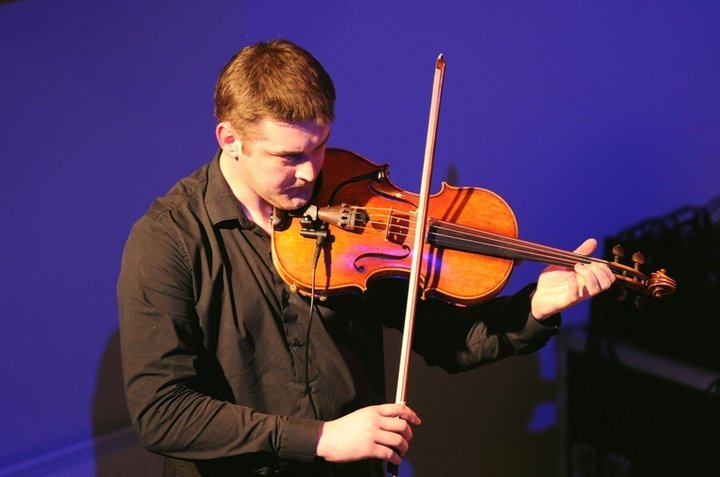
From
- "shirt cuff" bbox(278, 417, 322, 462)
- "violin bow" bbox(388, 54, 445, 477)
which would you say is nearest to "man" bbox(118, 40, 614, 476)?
"shirt cuff" bbox(278, 417, 322, 462)

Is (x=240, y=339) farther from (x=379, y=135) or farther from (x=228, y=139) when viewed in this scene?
(x=379, y=135)

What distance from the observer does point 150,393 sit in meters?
1.41

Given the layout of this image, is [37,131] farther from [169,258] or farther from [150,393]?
[150,393]

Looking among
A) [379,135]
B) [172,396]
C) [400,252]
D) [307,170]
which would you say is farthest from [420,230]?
[379,135]

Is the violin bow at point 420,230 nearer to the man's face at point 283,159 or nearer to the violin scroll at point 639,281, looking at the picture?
the man's face at point 283,159

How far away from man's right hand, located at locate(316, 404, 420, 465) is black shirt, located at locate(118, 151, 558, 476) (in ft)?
0.19

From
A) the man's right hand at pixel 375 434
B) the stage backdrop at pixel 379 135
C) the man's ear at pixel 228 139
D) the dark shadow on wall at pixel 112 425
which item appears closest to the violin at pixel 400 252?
the man's ear at pixel 228 139

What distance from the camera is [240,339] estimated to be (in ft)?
4.96

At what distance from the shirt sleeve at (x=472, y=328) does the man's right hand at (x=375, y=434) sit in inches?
13.4

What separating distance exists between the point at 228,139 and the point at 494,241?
1.65ft

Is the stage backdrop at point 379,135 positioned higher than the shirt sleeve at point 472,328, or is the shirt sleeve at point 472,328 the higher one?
the stage backdrop at point 379,135

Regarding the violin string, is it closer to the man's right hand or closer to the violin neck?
the violin neck

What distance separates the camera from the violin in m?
1.50

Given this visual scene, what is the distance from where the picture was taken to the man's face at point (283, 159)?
1408 millimetres
